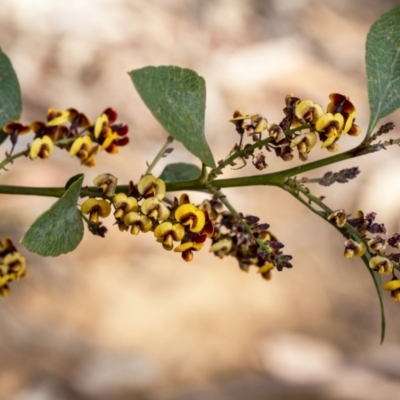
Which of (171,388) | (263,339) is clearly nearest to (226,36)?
(263,339)

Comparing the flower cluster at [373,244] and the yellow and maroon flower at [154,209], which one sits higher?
the flower cluster at [373,244]

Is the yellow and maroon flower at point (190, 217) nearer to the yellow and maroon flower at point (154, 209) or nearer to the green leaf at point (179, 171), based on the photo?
the yellow and maroon flower at point (154, 209)

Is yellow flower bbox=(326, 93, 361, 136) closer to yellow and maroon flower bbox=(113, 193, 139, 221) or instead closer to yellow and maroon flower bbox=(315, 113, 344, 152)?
yellow and maroon flower bbox=(315, 113, 344, 152)

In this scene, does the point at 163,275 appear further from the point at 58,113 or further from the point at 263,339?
the point at 58,113

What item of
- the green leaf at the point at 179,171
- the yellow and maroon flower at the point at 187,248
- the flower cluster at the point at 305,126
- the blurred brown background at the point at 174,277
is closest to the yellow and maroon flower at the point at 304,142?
the flower cluster at the point at 305,126

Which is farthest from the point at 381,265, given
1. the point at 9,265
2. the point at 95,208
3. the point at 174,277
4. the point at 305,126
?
the point at 174,277

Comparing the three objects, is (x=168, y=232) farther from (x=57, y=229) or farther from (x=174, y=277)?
(x=174, y=277)
